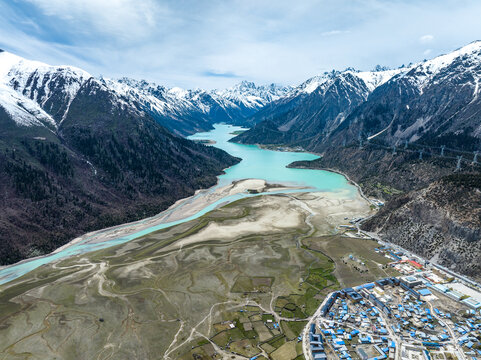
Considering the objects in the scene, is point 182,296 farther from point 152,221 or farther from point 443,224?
point 443,224

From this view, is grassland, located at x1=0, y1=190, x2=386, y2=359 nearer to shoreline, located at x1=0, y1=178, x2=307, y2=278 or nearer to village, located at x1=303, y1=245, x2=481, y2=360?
village, located at x1=303, y1=245, x2=481, y2=360

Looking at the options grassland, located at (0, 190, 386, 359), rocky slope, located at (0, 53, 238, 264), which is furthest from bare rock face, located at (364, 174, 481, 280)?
rocky slope, located at (0, 53, 238, 264)

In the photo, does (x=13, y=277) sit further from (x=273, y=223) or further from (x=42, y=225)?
(x=273, y=223)

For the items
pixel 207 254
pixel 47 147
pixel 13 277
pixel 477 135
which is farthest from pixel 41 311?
pixel 477 135

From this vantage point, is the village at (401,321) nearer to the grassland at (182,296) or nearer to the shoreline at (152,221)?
the grassland at (182,296)

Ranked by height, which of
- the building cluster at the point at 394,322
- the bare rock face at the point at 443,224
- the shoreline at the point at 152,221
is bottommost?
the shoreline at the point at 152,221

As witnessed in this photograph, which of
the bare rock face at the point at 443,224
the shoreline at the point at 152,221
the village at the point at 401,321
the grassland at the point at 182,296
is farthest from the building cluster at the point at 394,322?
the shoreline at the point at 152,221

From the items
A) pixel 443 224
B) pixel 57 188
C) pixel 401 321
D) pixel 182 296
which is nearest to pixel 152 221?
pixel 57 188

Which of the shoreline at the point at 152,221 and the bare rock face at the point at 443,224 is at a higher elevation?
the bare rock face at the point at 443,224
